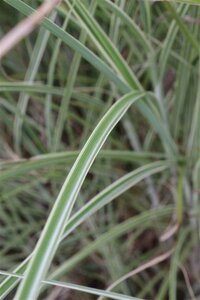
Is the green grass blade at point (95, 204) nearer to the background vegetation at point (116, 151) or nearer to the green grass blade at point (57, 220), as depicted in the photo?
the background vegetation at point (116, 151)

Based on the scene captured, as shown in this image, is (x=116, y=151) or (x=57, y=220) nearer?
(x=57, y=220)

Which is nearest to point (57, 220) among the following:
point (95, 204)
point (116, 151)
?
point (95, 204)

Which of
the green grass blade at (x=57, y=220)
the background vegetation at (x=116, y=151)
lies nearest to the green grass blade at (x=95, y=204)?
the background vegetation at (x=116, y=151)

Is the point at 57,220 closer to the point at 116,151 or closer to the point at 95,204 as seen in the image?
the point at 95,204

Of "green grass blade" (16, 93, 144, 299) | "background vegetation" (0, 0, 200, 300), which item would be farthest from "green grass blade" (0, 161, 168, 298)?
"green grass blade" (16, 93, 144, 299)

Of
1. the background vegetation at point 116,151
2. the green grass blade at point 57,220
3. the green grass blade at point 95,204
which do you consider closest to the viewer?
the green grass blade at point 57,220

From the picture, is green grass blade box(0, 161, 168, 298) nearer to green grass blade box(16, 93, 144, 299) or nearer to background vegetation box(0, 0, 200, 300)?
background vegetation box(0, 0, 200, 300)

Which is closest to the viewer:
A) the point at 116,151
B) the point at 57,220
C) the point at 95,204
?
the point at 57,220

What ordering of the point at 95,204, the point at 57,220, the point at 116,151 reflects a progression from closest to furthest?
the point at 57,220, the point at 95,204, the point at 116,151
